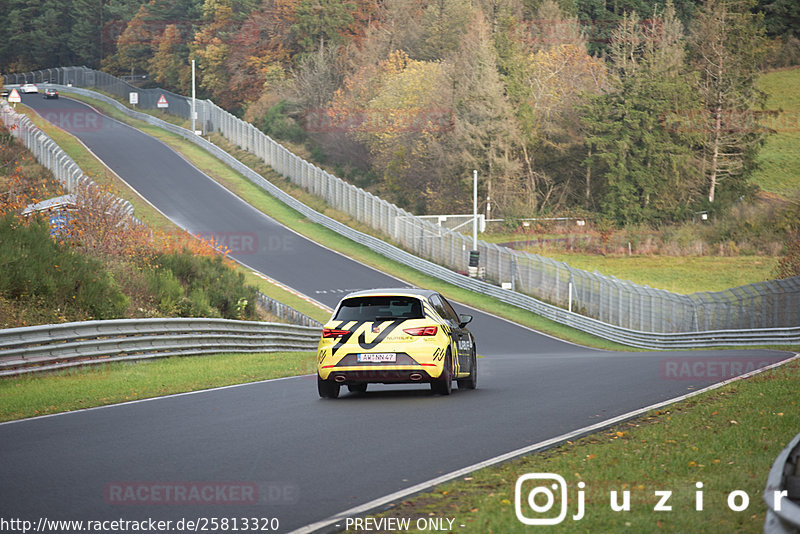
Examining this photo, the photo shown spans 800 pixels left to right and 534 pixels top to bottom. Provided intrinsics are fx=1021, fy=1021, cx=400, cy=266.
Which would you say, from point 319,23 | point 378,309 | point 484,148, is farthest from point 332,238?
point 319,23

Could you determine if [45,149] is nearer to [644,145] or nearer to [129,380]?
[644,145]

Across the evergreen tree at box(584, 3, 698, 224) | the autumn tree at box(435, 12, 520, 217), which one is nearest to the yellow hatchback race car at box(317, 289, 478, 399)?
the autumn tree at box(435, 12, 520, 217)

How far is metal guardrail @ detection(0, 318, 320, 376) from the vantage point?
18391 mm

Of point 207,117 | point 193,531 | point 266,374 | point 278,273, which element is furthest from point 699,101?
point 193,531

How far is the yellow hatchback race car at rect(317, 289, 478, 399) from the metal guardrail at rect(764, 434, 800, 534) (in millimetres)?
8396

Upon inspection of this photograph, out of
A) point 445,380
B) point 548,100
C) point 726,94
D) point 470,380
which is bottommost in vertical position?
point 470,380

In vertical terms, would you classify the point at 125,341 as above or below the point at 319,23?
below

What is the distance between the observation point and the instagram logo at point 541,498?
7281mm

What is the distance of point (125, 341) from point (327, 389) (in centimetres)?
792

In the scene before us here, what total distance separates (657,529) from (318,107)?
92832 mm

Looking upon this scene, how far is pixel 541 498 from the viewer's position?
7.89 m

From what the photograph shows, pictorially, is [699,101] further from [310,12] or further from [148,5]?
[148,5]

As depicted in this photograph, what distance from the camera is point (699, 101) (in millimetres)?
86438

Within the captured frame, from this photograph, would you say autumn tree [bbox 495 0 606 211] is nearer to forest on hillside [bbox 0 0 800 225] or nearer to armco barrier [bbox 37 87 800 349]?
forest on hillside [bbox 0 0 800 225]
